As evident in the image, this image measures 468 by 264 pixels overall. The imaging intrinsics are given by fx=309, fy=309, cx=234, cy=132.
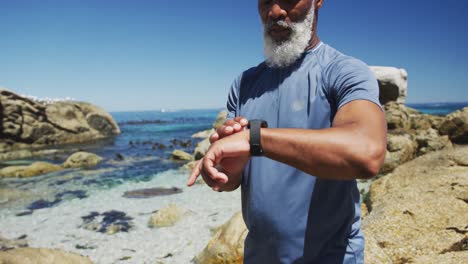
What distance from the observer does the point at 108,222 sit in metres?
8.88

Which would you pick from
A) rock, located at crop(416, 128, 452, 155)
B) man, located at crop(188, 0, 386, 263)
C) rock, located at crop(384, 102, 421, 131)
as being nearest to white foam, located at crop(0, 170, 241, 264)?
man, located at crop(188, 0, 386, 263)

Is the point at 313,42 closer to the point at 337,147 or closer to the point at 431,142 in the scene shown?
the point at 337,147

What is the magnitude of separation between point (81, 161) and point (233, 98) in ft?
60.0

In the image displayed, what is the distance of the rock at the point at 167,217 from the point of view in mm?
8484

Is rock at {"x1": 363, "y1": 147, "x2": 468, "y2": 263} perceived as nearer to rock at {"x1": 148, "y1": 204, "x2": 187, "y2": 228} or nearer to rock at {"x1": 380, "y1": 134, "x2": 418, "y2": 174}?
rock at {"x1": 148, "y1": 204, "x2": 187, "y2": 228}

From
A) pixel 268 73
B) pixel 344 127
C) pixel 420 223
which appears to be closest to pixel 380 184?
pixel 420 223

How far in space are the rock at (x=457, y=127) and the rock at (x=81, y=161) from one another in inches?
771

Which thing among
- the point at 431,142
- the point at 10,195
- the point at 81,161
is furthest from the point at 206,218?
the point at 81,161

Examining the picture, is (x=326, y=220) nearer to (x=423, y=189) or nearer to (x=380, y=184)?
(x=423, y=189)

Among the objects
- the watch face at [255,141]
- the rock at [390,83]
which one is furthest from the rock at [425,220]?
the rock at [390,83]

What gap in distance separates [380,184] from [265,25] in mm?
6893

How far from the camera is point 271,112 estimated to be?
78.2 inches

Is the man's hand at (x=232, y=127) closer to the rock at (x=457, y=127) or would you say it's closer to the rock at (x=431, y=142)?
the rock at (x=431, y=142)

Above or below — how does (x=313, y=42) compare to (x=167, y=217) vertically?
above
